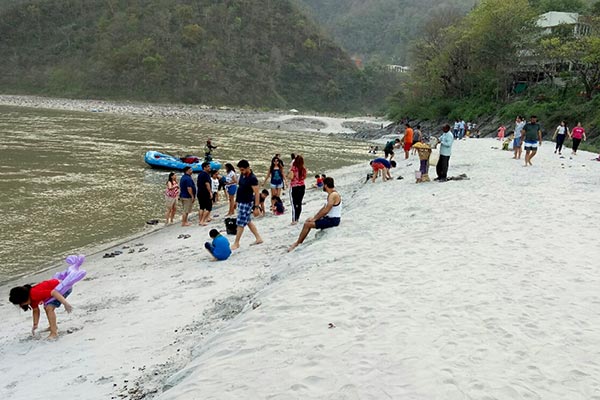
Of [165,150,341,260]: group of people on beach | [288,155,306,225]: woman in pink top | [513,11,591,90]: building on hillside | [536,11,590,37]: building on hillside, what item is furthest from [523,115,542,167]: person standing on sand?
[536,11,590,37]: building on hillside

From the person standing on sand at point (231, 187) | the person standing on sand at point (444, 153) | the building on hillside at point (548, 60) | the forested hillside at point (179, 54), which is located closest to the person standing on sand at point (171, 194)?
the person standing on sand at point (231, 187)

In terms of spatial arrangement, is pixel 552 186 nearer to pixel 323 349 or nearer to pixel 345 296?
pixel 345 296

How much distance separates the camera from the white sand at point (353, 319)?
3984 millimetres

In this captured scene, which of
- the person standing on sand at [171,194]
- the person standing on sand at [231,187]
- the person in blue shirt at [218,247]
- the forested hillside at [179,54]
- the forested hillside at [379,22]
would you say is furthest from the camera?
the forested hillside at [379,22]

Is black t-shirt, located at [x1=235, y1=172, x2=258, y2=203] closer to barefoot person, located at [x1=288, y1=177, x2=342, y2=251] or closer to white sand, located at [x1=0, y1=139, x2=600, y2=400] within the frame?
white sand, located at [x1=0, y1=139, x2=600, y2=400]

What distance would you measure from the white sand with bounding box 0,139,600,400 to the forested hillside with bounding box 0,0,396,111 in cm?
9270

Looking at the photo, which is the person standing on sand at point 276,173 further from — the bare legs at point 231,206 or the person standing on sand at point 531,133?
the person standing on sand at point 531,133

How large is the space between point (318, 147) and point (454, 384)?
35.5 meters

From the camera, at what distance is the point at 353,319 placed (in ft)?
16.5

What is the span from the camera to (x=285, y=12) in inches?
4739

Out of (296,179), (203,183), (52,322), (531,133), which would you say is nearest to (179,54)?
(531,133)

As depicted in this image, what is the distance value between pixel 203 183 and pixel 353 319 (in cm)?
850

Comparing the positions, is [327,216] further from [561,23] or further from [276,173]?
[561,23]

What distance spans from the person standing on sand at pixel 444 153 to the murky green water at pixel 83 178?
898 cm
